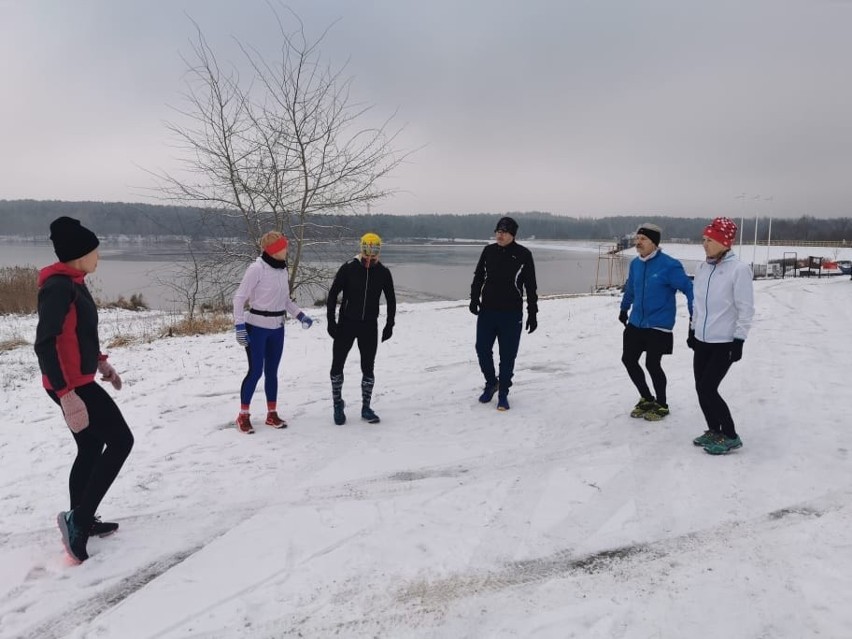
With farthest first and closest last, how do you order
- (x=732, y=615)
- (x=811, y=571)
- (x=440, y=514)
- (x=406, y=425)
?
(x=406, y=425) < (x=440, y=514) < (x=811, y=571) < (x=732, y=615)

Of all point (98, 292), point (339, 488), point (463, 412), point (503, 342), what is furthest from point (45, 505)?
point (98, 292)

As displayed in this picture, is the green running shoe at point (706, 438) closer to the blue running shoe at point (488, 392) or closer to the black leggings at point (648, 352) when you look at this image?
the black leggings at point (648, 352)

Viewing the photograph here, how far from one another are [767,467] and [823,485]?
38 centimetres

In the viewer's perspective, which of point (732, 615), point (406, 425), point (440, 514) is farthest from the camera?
point (406, 425)

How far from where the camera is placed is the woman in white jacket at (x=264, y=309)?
5008mm

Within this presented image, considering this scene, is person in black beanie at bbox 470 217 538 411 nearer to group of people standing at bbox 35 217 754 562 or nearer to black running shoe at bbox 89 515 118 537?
group of people standing at bbox 35 217 754 562

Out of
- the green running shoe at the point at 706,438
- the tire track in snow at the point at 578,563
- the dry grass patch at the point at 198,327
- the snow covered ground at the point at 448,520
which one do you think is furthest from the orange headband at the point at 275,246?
the dry grass patch at the point at 198,327

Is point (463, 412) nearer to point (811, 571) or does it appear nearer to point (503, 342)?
point (503, 342)

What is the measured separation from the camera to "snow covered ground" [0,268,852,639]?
8.80 feet

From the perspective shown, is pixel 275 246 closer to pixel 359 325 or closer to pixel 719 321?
pixel 359 325

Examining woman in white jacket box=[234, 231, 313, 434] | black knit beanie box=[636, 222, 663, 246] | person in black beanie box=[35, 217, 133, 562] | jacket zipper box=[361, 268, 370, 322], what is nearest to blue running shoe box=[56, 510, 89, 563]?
person in black beanie box=[35, 217, 133, 562]

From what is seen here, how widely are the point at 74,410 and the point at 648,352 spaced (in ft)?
15.5

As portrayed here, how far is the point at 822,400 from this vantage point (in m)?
5.77

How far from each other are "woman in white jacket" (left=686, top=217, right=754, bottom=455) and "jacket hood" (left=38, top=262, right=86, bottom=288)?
4.50 metres
